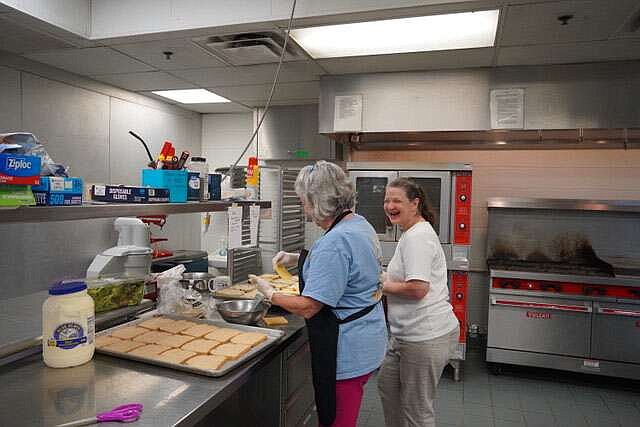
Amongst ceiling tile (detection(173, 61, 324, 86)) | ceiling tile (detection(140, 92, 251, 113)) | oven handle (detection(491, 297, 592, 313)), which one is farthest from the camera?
ceiling tile (detection(140, 92, 251, 113))

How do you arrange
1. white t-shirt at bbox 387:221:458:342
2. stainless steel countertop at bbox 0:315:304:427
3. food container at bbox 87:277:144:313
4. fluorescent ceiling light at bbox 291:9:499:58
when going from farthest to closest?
fluorescent ceiling light at bbox 291:9:499:58 → white t-shirt at bbox 387:221:458:342 → food container at bbox 87:277:144:313 → stainless steel countertop at bbox 0:315:304:427

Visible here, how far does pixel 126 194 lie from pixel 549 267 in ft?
11.2

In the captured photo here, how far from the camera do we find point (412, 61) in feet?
10.0

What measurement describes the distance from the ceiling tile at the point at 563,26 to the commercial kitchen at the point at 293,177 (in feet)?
0.05

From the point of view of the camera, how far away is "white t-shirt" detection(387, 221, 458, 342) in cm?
201

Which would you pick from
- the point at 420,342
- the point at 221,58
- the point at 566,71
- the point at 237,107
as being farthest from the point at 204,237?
the point at 566,71

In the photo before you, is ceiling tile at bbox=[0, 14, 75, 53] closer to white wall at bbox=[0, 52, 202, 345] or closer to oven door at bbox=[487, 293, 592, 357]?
white wall at bbox=[0, 52, 202, 345]

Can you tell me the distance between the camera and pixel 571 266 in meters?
3.74

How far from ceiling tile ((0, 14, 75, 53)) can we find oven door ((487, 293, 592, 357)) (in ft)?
11.9

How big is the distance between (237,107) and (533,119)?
2.86m

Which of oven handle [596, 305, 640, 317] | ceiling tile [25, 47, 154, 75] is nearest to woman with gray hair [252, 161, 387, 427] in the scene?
ceiling tile [25, 47, 154, 75]

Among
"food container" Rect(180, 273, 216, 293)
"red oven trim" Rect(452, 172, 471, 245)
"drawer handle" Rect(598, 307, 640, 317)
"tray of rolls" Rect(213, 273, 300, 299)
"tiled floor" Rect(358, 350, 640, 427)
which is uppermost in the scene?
"red oven trim" Rect(452, 172, 471, 245)

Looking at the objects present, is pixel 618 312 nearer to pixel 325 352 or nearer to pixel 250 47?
pixel 325 352

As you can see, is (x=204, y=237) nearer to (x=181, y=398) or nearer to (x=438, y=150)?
(x=438, y=150)
